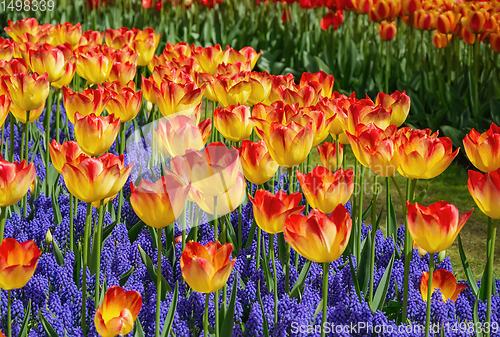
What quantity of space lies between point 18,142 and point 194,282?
7.28 ft

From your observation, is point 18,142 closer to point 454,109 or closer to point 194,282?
point 194,282

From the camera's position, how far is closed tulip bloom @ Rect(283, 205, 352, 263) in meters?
1.10

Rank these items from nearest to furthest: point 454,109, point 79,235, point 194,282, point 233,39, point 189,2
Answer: point 194,282 → point 79,235 → point 454,109 → point 233,39 → point 189,2

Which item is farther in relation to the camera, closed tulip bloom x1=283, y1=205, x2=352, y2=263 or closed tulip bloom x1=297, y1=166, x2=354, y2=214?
closed tulip bloom x1=297, y1=166, x2=354, y2=214

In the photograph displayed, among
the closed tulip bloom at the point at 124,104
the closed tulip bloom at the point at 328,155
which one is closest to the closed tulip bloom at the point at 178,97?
the closed tulip bloom at the point at 124,104

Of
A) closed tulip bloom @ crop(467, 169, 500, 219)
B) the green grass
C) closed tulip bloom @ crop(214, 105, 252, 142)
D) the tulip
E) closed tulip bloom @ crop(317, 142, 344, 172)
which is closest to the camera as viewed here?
the tulip

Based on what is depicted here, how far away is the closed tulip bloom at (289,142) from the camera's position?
1.41m

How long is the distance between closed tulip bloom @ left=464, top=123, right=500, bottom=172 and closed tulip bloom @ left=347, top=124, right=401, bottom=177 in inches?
8.3

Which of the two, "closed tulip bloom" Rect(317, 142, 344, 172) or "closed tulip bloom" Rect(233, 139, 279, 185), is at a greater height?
"closed tulip bloom" Rect(233, 139, 279, 185)

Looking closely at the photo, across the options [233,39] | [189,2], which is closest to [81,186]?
[233,39]

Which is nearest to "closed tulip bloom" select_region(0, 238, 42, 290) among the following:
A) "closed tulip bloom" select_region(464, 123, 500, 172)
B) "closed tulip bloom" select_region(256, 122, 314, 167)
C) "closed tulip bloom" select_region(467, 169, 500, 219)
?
→ "closed tulip bloom" select_region(256, 122, 314, 167)

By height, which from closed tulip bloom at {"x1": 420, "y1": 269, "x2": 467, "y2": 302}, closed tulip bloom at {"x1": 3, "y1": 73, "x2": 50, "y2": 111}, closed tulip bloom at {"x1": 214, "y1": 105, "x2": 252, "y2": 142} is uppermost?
closed tulip bloom at {"x1": 3, "y1": 73, "x2": 50, "y2": 111}

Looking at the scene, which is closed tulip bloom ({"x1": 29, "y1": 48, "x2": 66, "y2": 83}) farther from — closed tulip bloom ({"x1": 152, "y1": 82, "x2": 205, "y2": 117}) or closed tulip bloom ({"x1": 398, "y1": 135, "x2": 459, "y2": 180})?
closed tulip bloom ({"x1": 398, "y1": 135, "x2": 459, "y2": 180})

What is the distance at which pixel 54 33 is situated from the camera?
3.18 meters
